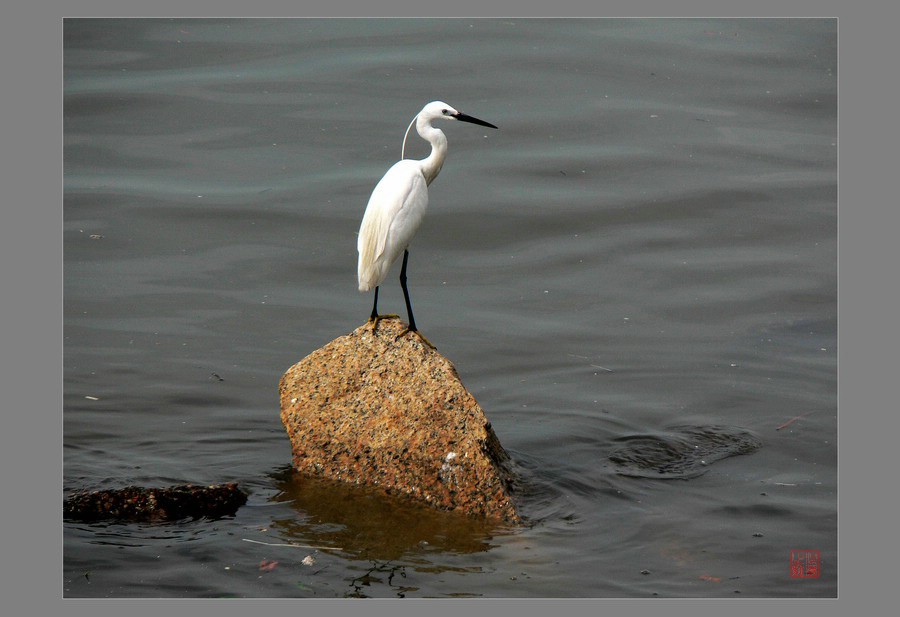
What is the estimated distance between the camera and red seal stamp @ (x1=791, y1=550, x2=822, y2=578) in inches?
252

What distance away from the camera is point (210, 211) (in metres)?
12.2

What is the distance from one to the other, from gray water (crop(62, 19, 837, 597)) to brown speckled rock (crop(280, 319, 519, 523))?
19 cm

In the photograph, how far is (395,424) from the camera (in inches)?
269

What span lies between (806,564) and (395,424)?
9.11ft

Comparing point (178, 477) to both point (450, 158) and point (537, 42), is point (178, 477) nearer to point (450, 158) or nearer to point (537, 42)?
Result: point (450, 158)

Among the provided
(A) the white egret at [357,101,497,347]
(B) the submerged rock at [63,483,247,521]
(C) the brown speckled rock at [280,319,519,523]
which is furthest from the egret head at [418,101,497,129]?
(B) the submerged rock at [63,483,247,521]

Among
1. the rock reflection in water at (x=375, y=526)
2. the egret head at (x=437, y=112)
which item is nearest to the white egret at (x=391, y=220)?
the egret head at (x=437, y=112)

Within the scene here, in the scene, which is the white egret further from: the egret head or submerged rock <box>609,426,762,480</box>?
submerged rock <box>609,426,762,480</box>

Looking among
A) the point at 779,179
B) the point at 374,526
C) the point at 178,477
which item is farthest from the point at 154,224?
the point at 779,179

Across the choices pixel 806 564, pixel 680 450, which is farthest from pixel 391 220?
pixel 806 564

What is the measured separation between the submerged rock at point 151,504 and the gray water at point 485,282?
0.43 ft

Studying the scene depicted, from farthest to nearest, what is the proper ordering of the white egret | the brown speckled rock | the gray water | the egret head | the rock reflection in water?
the egret head → the white egret → the brown speckled rock → the gray water → the rock reflection in water

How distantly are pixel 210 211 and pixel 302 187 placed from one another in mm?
1177

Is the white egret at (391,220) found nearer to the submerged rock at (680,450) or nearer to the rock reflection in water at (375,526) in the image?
the rock reflection in water at (375,526)
